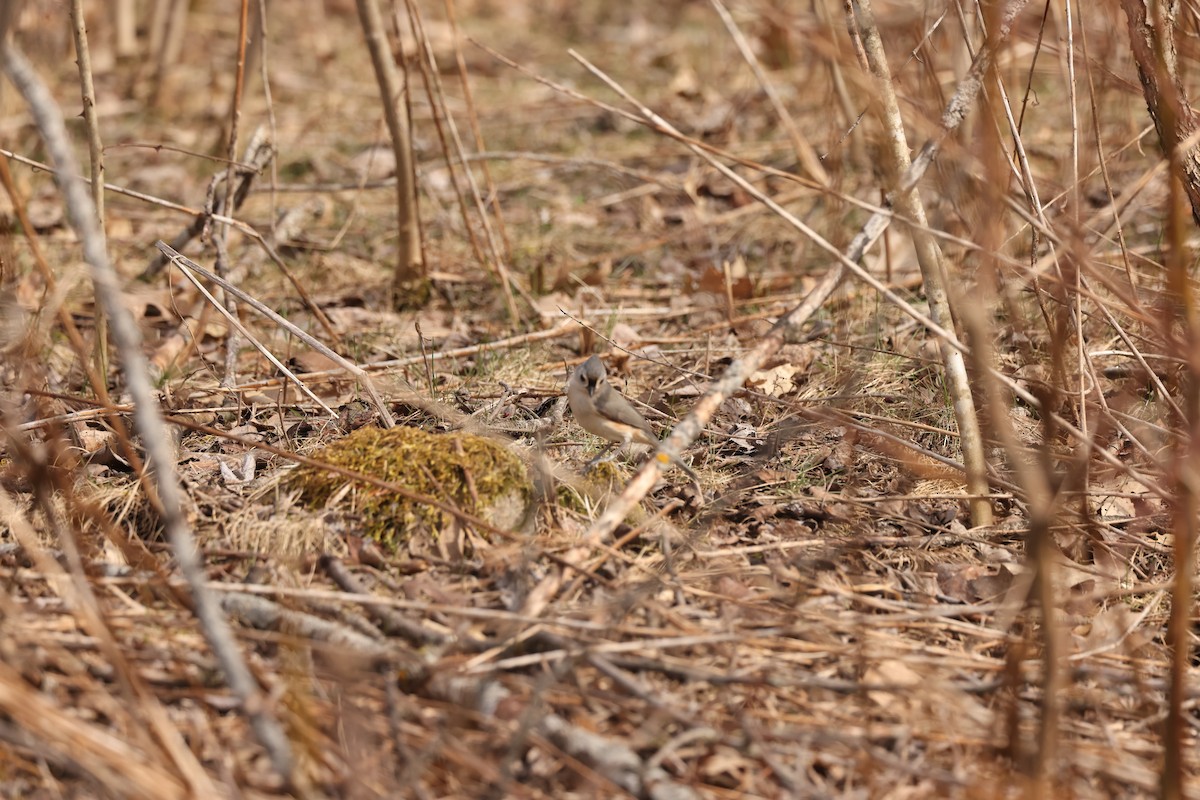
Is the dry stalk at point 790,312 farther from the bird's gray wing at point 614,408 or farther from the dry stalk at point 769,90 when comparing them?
the bird's gray wing at point 614,408

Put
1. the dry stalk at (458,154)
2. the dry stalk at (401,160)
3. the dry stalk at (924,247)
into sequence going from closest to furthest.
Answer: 1. the dry stalk at (924,247)
2. the dry stalk at (458,154)
3. the dry stalk at (401,160)

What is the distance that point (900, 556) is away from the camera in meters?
3.00

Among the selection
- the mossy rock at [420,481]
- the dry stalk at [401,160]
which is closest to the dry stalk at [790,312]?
the mossy rock at [420,481]

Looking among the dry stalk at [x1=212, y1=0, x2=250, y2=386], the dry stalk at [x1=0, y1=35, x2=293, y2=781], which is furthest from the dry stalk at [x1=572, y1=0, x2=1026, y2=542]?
the dry stalk at [x1=212, y1=0, x2=250, y2=386]

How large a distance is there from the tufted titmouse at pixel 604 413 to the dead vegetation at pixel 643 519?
0.12m

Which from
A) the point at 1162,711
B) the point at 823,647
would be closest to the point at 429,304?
the point at 823,647

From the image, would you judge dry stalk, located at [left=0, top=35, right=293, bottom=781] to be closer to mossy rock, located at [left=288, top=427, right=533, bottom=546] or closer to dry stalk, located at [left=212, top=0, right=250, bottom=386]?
mossy rock, located at [left=288, top=427, right=533, bottom=546]

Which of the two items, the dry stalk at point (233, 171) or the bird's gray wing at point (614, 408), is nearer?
the bird's gray wing at point (614, 408)

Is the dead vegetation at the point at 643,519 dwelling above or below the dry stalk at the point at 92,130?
below

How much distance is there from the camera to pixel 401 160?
4.64m

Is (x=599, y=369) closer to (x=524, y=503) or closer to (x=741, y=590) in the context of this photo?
(x=524, y=503)

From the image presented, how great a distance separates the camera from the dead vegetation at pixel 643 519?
2125 millimetres

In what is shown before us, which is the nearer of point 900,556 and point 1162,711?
point 1162,711

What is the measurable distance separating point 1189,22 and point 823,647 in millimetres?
2520
